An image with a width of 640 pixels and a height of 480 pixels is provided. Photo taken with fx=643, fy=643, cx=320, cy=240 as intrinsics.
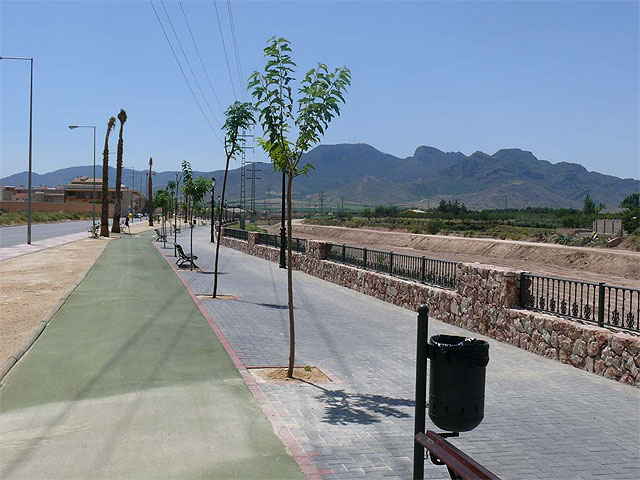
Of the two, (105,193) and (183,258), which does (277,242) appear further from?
(105,193)

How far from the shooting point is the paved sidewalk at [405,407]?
228 inches

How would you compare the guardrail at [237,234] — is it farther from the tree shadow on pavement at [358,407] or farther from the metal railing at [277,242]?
the tree shadow on pavement at [358,407]

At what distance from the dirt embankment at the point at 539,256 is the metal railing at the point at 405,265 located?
17.1 m

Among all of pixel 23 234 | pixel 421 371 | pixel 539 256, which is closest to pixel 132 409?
pixel 421 371

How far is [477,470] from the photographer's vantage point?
3602 millimetres

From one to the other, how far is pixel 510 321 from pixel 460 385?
7.95 m

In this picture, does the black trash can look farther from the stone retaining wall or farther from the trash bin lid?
the stone retaining wall

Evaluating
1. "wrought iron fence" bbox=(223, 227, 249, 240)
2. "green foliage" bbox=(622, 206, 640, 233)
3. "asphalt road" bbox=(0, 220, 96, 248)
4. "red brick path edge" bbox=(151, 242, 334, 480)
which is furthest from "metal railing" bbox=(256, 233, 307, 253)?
"green foliage" bbox=(622, 206, 640, 233)

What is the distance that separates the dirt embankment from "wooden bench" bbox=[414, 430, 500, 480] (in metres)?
31.2

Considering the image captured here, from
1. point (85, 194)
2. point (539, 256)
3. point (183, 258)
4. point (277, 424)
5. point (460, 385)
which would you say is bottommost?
point (539, 256)

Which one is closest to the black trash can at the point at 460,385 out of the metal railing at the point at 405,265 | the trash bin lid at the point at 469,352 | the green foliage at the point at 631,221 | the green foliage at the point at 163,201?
the trash bin lid at the point at 469,352

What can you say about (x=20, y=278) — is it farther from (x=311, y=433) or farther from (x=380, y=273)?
(x=311, y=433)

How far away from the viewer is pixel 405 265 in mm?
17078

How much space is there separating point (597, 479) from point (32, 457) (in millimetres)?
4820
